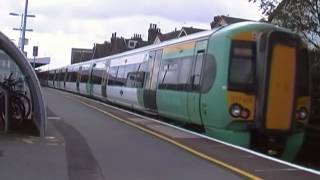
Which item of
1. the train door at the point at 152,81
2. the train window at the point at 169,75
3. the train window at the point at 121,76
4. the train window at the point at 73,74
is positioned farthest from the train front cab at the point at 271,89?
the train window at the point at 73,74

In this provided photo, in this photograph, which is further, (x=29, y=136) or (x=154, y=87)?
(x=154, y=87)

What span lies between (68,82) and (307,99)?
1744 inches

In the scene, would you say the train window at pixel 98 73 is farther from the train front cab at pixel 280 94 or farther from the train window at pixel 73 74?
the train front cab at pixel 280 94

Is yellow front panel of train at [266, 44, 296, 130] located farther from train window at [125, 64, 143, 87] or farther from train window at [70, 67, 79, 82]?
train window at [70, 67, 79, 82]

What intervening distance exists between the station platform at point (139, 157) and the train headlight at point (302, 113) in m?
2.47

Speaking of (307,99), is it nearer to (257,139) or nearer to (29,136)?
(257,139)

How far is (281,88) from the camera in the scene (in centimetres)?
1652

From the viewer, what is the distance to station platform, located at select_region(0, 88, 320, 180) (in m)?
11.0

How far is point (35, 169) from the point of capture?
36.9 feet

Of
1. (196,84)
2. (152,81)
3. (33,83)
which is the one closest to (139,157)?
(33,83)

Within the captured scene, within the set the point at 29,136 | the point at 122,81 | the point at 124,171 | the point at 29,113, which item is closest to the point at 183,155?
the point at 124,171

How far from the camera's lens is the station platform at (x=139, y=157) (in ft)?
36.0

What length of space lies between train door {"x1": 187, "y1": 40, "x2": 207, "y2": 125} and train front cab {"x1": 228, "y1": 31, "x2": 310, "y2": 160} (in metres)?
1.59

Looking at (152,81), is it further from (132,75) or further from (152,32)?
(152,32)
